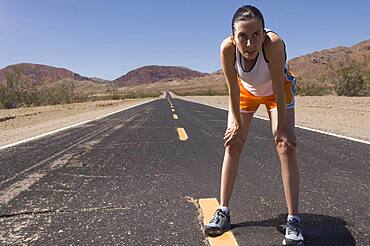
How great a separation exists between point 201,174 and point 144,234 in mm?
1976

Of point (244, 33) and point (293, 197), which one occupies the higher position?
point (244, 33)

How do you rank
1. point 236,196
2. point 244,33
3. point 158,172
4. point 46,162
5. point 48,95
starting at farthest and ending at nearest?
point 48,95, point 46,162, point 158,172, point 236,196, point 244,33

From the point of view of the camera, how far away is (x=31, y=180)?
4.50 meters

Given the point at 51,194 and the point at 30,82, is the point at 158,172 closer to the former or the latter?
the point at 51,194

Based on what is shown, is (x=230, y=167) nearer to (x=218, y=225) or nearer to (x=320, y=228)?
(x=218, y=225)

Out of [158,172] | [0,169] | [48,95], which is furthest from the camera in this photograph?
[48,95]

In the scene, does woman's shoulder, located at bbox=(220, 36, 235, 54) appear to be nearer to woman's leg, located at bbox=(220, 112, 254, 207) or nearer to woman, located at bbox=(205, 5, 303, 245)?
woman, located at bbox=(205, 5, 303, 245)

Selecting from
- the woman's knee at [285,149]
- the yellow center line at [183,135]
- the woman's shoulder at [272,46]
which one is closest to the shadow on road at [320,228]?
the woman's knee at [285,149]

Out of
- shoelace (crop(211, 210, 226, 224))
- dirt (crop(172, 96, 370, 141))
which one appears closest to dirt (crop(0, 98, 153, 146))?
shoelace (crop(211, 210, 226, 224))

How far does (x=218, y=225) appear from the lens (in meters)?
2.78

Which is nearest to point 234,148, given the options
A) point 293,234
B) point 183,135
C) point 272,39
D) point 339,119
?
point 293,234

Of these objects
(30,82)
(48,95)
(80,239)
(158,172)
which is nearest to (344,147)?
(158,172)

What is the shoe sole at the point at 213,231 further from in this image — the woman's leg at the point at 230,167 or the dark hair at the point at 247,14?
→ the dark hair at the point at 247,14

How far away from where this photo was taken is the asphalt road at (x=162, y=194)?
2785 mm
